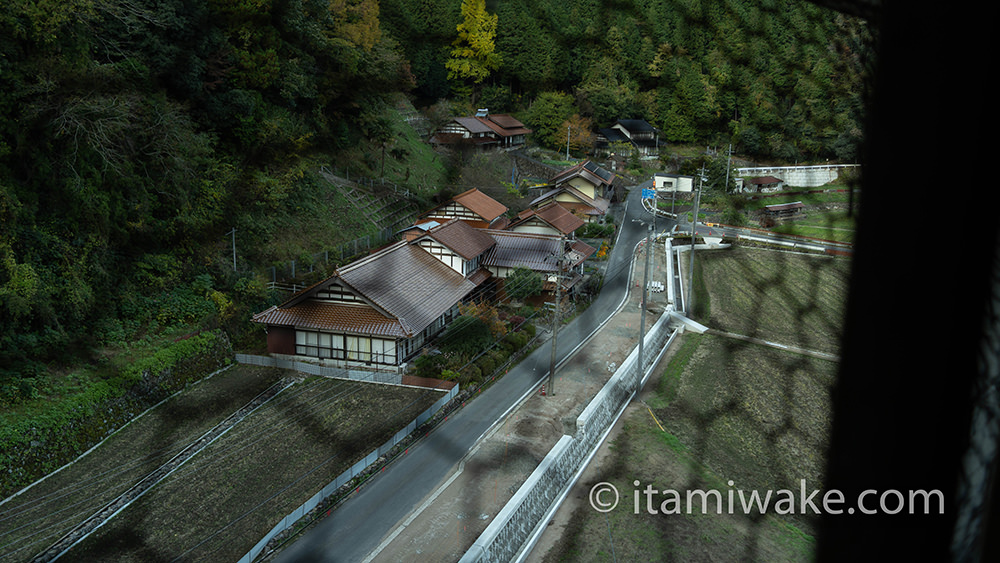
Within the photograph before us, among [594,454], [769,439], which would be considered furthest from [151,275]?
[769,439]

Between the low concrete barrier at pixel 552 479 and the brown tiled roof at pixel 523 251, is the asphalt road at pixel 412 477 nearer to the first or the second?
the low concrete barrier at pixel 552 479

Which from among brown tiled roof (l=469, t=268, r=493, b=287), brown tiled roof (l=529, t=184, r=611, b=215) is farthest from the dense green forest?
brown tiled roof (l=529, t=184, r=611, b=215)

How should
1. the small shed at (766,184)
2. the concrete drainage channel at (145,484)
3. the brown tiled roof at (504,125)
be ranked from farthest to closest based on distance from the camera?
the brown tiled roof at (504,125) < the concrete drainage channel at (145,484) < the small shed at (766,184)

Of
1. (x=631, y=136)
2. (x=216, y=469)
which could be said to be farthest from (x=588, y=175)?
(x=216, y=469)

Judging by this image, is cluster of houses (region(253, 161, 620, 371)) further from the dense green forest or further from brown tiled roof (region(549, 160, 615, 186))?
brown tiled roof (region(549, 160, 615, 186))

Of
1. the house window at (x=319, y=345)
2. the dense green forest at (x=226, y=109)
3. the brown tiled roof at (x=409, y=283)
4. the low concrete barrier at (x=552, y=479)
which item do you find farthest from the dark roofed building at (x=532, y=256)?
the house window at (x=319, y=345)

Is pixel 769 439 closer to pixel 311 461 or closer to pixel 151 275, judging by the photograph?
pixel 311 461

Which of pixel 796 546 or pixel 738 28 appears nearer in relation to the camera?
pixel 738 28
